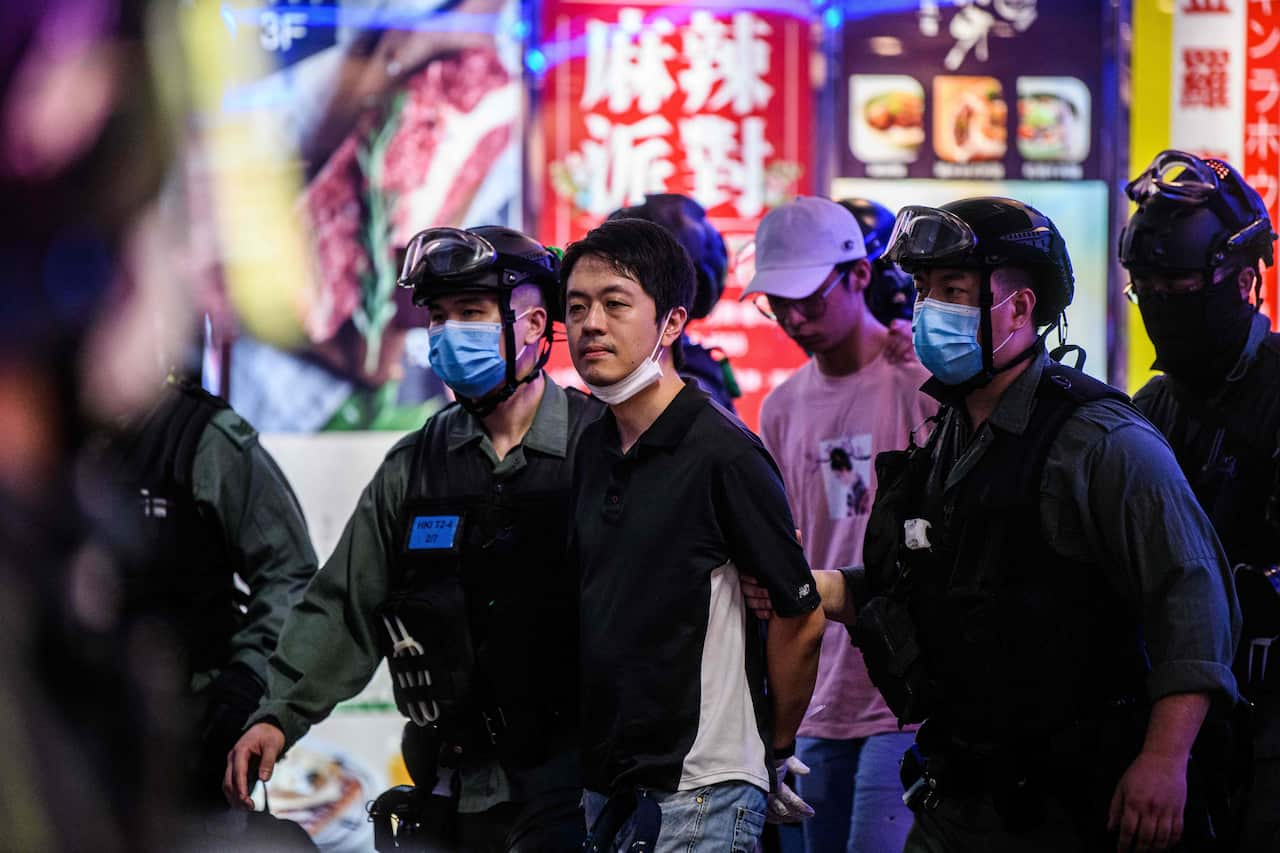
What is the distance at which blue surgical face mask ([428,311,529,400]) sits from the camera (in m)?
3.35

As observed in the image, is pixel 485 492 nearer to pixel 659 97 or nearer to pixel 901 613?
pixel 901 613

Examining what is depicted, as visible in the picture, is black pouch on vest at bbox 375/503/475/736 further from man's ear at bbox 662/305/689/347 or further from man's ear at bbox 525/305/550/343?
man's ear at bbox 662/305/689/347

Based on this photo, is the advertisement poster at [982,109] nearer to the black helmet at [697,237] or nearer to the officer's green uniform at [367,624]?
the black helmet at [697,237]

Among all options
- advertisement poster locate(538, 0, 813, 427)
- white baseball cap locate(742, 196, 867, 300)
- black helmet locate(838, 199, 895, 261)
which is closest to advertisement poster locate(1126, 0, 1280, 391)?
advertisement poster locate(538, 0, 813, 427)

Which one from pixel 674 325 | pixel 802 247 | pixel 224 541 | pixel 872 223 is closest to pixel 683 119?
pixel 872 223

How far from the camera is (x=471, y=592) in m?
3.17

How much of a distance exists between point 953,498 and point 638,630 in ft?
2.15

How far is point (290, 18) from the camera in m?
5.68

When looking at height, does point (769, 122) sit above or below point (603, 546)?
A: above

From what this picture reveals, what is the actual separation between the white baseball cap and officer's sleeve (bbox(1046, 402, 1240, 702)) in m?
1.48

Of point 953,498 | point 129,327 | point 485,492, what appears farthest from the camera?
point 485,492

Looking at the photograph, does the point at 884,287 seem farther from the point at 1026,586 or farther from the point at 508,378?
the point at 1026,586

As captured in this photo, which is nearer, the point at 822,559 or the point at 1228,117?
the point at 822,559

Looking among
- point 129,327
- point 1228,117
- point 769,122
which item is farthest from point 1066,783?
point 1228,117
